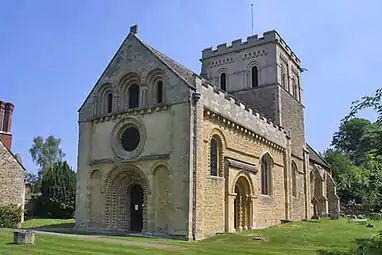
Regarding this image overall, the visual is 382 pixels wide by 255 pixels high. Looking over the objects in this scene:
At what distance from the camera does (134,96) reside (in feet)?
70.1

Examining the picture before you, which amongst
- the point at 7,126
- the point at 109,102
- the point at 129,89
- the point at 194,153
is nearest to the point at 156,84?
the point at 129,89

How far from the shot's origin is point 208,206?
1852 cm

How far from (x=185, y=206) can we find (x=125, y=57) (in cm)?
948

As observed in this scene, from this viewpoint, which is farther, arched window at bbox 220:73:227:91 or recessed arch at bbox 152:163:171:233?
arched window at bbox 220:73:227:91

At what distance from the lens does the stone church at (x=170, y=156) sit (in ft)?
59.6

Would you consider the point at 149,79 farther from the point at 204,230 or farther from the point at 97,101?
the point at 204,230

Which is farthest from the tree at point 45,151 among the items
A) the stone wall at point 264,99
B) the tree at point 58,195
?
the stone wall at point 264,99

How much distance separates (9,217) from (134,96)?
12.4m

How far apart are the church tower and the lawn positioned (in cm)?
1148

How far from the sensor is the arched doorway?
21906 millimetres

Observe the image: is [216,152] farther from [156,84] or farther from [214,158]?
→ [156,84]

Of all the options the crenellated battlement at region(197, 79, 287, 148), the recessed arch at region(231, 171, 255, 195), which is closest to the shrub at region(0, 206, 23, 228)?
the recessed arch at region(231, 171, 255, 195)

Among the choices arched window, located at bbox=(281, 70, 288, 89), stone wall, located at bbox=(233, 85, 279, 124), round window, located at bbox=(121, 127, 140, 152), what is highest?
arched window, located at bbox=(281, 70, 288, 89)

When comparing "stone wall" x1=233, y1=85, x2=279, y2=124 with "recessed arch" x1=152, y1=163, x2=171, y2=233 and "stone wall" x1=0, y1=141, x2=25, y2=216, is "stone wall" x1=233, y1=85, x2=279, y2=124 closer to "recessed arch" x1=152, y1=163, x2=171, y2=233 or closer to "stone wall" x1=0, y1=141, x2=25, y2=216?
"recessed arch" x1=152, y1=163, x2=171, y2=233
